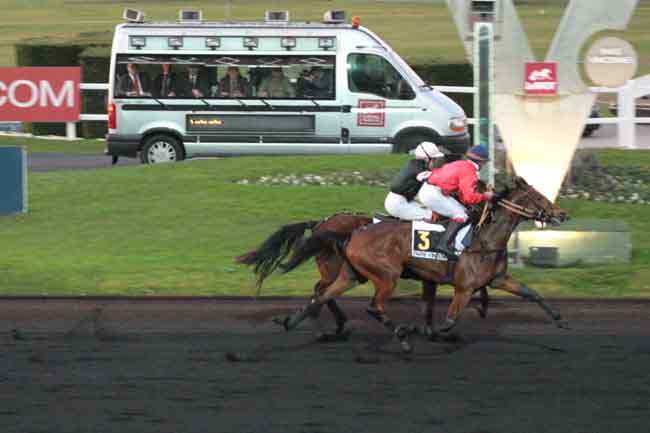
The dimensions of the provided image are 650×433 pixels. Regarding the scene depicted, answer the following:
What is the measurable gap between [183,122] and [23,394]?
44.1ft

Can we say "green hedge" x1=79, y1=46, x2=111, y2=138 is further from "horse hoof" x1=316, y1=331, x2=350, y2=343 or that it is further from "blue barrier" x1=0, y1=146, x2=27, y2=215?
"horse hoof" x1=316, y1=331, x2=350, y2=343

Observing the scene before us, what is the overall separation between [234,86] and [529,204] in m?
12.0

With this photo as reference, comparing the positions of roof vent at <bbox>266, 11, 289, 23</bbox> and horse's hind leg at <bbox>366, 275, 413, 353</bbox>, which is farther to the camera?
roof vent at <bbox>266, 11, 289, 23</bbox>

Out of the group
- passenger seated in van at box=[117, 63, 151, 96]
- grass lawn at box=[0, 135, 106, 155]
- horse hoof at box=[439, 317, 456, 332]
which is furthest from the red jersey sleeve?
grass lawn at box=[0, 135, 106, 155]

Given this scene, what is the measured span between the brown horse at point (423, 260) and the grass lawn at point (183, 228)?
8.29 feet

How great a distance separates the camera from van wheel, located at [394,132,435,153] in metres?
22.4

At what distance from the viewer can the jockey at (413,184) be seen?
11.6 meters

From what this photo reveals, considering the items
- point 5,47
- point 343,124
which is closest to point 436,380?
point 343,124

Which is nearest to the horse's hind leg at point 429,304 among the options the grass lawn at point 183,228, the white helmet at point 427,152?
the white helmet at point 427,152

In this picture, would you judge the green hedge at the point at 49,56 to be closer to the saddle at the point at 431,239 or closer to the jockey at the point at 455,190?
the jockey at the point at 455,190

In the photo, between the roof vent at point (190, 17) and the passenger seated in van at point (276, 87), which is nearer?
the passenger seated in van at point (276, 87)

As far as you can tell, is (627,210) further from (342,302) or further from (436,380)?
(436,380)

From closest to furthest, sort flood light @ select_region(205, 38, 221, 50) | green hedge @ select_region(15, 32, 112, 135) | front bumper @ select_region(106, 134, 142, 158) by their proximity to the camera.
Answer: flood light @ select_region(205, 38, 221, 50), front bumper @ select_region(106, 134, 142, 158), green hedge @ select_region(15, 32, 112, 135)

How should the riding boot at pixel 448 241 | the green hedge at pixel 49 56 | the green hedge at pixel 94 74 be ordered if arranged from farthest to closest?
the green hedge at pixel 49 56 < the green hedge at pixel 94 74 < the riding boot at pixel 448 241
